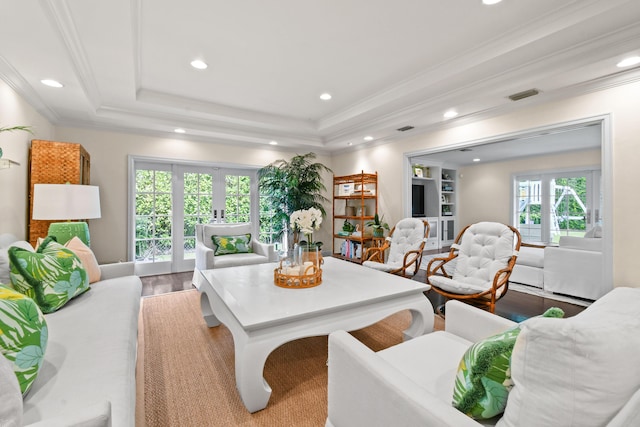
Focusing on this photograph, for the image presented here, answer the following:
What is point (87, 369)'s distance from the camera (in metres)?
1.28

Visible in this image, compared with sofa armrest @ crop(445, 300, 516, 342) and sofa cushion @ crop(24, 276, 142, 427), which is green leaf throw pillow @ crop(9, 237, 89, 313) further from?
sofa armrest @ crop(445, 300, 516, 342)

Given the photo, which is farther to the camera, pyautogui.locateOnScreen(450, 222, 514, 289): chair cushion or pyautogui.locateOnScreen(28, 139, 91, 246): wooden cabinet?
pyautogui.locateOnScreen(28, 139, 91, 246): wooden cabinet

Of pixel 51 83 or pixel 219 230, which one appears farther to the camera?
pixel 219 230

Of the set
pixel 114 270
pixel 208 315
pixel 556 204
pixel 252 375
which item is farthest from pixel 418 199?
pixel 252 375

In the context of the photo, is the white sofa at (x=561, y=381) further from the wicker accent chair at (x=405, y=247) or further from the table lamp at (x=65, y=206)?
the table lamp at (x=65, y=206)

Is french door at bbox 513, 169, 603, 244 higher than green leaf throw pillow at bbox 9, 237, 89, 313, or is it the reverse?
french door at bbox 513, 169, 603, 244

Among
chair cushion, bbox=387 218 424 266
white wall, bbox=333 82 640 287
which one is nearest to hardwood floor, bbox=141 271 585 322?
chair cushion, bbox=387 218 424 266

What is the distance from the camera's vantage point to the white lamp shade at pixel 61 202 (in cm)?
261

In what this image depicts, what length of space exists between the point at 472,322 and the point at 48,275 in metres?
2.47

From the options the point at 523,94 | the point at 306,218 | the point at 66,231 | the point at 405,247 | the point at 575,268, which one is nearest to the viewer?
the point at 306,218

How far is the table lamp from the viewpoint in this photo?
8.58 ft

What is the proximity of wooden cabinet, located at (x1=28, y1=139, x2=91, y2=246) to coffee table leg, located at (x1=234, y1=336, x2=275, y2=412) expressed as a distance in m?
3.03

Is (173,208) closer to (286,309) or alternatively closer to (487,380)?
(286,309)

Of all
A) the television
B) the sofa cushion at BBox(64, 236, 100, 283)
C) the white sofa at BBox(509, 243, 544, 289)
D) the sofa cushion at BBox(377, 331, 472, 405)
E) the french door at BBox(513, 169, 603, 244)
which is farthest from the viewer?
the television
